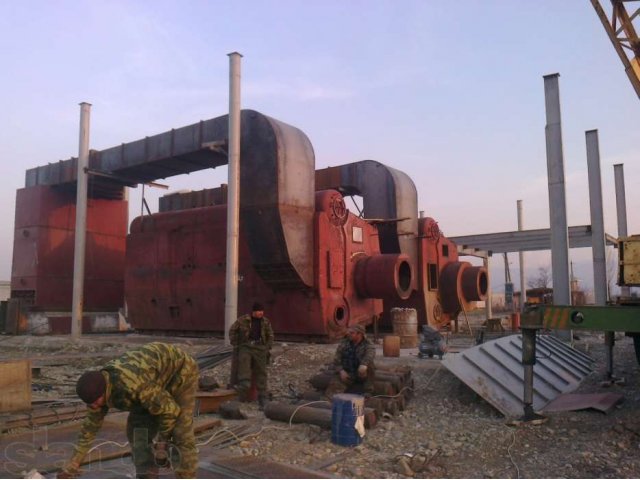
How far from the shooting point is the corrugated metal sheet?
744 centimetres

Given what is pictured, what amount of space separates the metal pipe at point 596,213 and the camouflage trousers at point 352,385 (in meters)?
11.2

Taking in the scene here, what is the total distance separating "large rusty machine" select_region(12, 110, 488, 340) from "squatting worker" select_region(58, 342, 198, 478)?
7987 millimetres

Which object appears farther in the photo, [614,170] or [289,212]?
[614,170]

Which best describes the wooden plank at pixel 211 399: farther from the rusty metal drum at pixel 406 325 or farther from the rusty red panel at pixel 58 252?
the rusty red panel at pixel 58 252

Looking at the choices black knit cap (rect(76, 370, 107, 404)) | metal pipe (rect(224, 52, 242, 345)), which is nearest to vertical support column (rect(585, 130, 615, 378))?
metal pipe (rect(224, 52, 242, 345))

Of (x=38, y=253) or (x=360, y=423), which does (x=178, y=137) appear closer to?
(x=38, y=253)

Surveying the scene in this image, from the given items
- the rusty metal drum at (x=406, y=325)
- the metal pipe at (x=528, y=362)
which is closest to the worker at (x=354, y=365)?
the metal pipe at (x=528, y=362)

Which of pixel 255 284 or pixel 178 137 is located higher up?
pixel 178 137

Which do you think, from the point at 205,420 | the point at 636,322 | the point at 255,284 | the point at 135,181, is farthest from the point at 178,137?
the point at 636,322

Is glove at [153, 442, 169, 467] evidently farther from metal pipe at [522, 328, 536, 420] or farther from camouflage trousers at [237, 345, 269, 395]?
metal pipe at [522, 328, 536, 420]

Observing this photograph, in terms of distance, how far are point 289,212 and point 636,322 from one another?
7.59 m

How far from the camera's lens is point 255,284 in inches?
546

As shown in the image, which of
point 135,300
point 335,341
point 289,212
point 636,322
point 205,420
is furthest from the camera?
point 135,300

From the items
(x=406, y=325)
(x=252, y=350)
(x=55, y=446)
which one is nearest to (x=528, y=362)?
(x=252, y=350)
